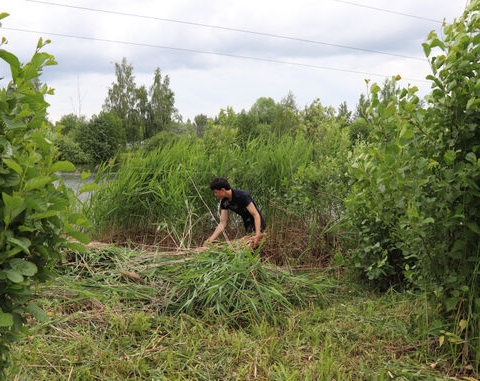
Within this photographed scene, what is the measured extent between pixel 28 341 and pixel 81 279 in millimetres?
1085

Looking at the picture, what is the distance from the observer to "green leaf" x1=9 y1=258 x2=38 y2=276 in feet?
4.48

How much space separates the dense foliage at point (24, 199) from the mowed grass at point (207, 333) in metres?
0.60

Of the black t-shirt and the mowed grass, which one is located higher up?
the black t-shirt

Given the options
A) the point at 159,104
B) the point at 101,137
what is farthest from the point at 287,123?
the point at 159,104

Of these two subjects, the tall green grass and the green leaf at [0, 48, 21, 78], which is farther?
the tall green grass

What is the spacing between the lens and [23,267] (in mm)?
1380

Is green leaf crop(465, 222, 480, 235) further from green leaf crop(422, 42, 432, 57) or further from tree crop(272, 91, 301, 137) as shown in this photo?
tree crop(272, 91, 301, 137)

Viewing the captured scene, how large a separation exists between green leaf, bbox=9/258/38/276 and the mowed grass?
702 mm

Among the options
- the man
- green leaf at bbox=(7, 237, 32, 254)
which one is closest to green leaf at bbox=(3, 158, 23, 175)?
green leaf at bbox=(7, 237, 32, 254)

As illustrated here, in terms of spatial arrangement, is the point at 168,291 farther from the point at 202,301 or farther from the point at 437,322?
the point at 437,322

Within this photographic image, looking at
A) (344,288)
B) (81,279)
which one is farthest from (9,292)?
(344,288)

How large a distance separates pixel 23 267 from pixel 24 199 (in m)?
0.21

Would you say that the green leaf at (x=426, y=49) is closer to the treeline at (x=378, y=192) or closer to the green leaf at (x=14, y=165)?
the treeline at (x=378, y=192)

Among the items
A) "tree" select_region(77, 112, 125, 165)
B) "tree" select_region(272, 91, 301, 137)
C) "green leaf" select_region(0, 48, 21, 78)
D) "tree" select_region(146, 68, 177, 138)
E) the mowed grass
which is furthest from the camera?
"tree" select_region(146, 68, 177, 138)
